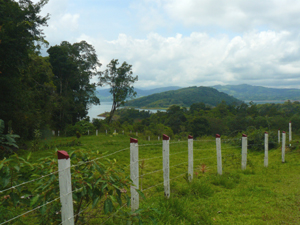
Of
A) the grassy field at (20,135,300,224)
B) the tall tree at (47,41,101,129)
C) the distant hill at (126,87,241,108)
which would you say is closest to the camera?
the grassy field at (20,135,300,224)

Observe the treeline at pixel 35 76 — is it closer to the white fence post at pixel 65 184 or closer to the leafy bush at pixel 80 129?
the leafy bush at pixel 80 129

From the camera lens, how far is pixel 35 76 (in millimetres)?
17719

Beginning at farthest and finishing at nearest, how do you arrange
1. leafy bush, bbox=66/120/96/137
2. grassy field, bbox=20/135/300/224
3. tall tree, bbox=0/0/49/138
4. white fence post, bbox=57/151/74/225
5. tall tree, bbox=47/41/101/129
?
tall tree, bbox=47/41/101/129 → leafy bush, bbox=66/120/96/137 → tall tree, bbox=0/0/49/138 → grassy field, bbox=20/135/300/224 → white fence post, bbox=57/151/74/225

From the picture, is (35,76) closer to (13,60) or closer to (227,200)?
(13,60)

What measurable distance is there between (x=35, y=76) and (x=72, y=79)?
9.74 meters

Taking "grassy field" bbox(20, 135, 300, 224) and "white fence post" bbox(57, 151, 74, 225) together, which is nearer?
"white fence post" bbox(57, 151, 74, 225)

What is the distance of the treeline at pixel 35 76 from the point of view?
1022 cm

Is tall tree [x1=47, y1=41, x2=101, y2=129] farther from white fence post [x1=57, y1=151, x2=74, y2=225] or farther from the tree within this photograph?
white fence post [x1=57, y1=151, x2=74, y2=225]

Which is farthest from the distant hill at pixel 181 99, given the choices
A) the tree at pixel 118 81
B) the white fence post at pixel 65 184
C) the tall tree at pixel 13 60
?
the white fence post at pixel 65 184

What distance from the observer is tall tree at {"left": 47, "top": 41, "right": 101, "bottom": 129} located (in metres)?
25.9

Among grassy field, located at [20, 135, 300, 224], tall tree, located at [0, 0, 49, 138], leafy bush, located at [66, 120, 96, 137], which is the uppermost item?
tall tree, located at [0, 0, 49, 138]

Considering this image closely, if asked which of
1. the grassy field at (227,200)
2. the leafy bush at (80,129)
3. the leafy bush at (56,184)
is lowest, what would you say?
the leafy bush at (80,129)

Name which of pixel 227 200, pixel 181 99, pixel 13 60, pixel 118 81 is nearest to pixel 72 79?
pixel 118 81

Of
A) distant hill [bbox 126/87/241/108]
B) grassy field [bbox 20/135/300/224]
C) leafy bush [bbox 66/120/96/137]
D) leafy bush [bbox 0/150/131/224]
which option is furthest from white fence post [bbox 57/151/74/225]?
distant hill [bbox 126/87/241/108]
